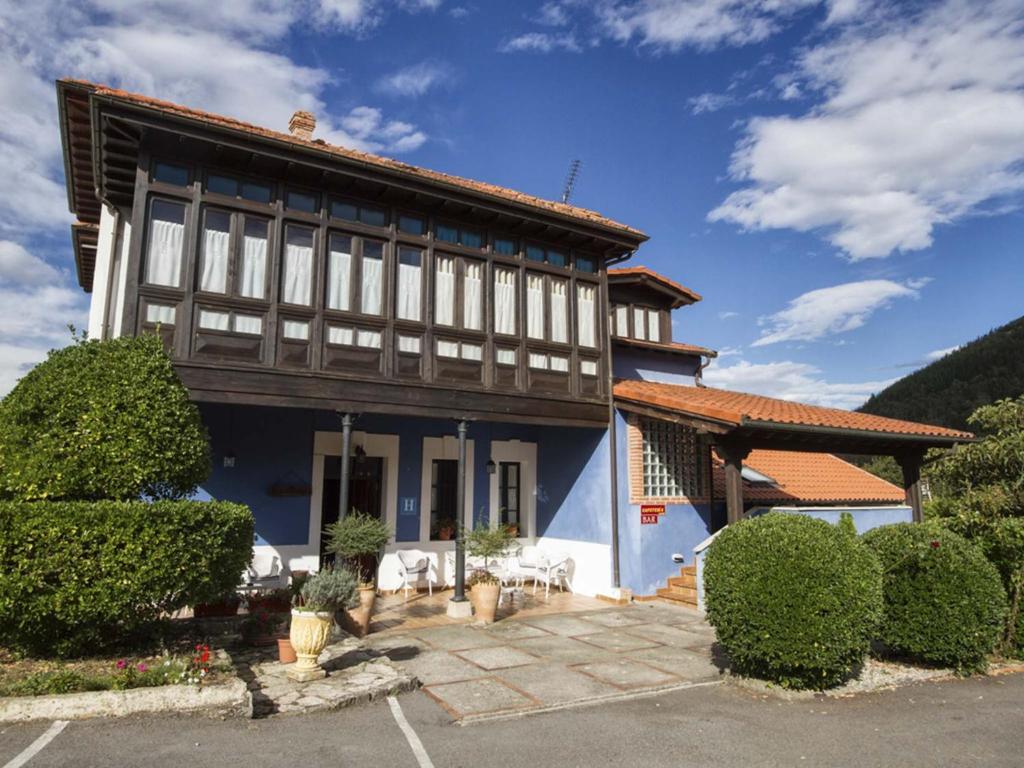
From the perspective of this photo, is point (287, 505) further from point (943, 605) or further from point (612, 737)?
point (943, 605)

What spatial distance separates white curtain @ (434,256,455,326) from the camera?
1091 centimetres

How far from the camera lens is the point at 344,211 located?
33.9ft

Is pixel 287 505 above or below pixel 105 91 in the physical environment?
below

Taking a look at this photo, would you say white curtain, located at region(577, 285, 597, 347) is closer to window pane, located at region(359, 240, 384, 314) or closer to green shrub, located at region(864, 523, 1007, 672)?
window pane, located at region(359, 240, 384, 314)

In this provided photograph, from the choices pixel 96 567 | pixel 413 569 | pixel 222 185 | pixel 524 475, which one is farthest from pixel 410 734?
pixel 524 475

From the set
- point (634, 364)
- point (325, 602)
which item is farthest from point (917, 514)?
point (325, 602)

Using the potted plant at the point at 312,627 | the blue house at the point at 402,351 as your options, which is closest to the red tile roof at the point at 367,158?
the blue house at the point at 402,351

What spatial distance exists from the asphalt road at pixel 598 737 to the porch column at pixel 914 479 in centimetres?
785

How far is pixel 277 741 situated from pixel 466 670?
2.68 m

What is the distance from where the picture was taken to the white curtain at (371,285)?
10.3 m

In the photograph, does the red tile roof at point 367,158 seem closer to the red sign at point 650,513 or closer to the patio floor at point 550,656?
the red sign at point 650,513

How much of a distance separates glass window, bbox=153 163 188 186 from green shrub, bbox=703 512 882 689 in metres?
8.51

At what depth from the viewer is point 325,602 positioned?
673cm

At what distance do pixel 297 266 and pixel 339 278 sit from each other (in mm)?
635
